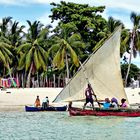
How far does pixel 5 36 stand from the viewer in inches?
2968

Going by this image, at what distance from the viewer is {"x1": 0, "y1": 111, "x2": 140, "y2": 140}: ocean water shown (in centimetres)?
2584

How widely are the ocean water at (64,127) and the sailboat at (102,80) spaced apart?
50 cm

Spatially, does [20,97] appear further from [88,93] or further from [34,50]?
[88,93]

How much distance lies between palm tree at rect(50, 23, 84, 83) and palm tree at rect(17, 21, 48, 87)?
1907 millimetres

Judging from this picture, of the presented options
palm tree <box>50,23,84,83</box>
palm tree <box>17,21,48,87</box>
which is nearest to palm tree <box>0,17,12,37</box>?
palm tree <box>17,21,48,87</box>

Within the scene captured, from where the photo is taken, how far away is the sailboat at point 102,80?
35531 millimetres

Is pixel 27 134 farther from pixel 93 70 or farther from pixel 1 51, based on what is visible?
pixel 1 51

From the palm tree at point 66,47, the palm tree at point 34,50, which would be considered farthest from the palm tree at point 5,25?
the palm tree at point 66,47

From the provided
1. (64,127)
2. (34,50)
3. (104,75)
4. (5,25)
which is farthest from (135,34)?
(64,127)

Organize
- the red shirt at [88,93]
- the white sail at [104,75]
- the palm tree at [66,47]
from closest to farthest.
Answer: the red shirt at [88,93]
the white sail at [104,75]
the palm tree at [66,47]

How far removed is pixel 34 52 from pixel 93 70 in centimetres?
3395

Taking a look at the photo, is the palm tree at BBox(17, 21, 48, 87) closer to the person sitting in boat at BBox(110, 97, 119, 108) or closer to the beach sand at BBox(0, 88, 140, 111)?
the beach sand at BBox(0, 88, 140, 111)

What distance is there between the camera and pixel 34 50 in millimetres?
69500

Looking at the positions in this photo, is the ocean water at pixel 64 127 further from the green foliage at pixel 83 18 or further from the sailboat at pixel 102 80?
the green foliage at pixel 83 18
